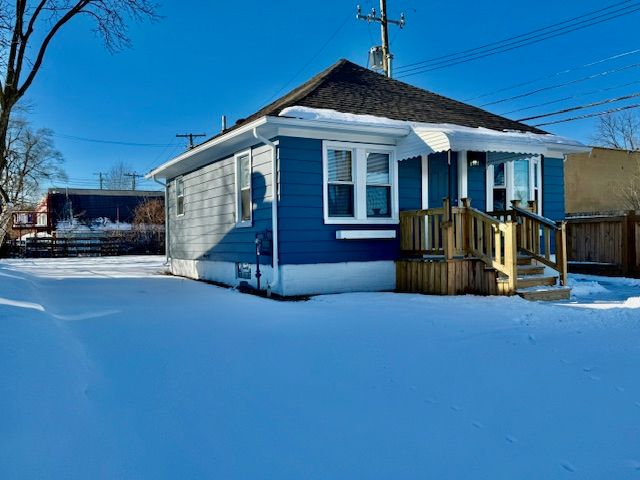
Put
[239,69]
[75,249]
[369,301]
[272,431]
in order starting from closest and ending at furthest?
1. [272,431]
2. [369,301]
3. [239,69]
4. [75,249]

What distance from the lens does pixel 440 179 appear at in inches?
370

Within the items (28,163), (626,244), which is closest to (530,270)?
(626,244)

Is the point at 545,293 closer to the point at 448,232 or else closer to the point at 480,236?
the point at 480,236

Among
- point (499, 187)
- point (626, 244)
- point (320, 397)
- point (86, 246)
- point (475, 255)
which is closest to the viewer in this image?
point (320, 397)

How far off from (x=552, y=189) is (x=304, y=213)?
590 cm

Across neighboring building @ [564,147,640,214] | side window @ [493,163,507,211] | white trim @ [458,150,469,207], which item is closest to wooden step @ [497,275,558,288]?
white trim @ [458,150,469,207]

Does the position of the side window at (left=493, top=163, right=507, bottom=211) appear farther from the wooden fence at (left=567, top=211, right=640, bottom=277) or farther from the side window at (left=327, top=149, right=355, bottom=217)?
the wooden fence at (left=567, top=211, right=640, bottom=277)

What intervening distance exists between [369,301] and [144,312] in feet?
10.1

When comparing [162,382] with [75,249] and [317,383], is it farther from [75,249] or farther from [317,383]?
[75,249]

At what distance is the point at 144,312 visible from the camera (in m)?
6.22

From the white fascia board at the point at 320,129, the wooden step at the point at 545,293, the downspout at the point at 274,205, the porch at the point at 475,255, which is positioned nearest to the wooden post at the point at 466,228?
the porch at the point at 475,255

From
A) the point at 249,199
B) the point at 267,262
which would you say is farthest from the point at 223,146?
the point at 267,262

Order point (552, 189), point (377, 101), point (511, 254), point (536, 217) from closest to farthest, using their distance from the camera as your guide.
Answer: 1. point (511, 254)
2. point (536, 217)
3. point (377, 101)
4. point (552, 189)

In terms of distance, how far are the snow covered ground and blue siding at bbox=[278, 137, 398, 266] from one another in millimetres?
2376
